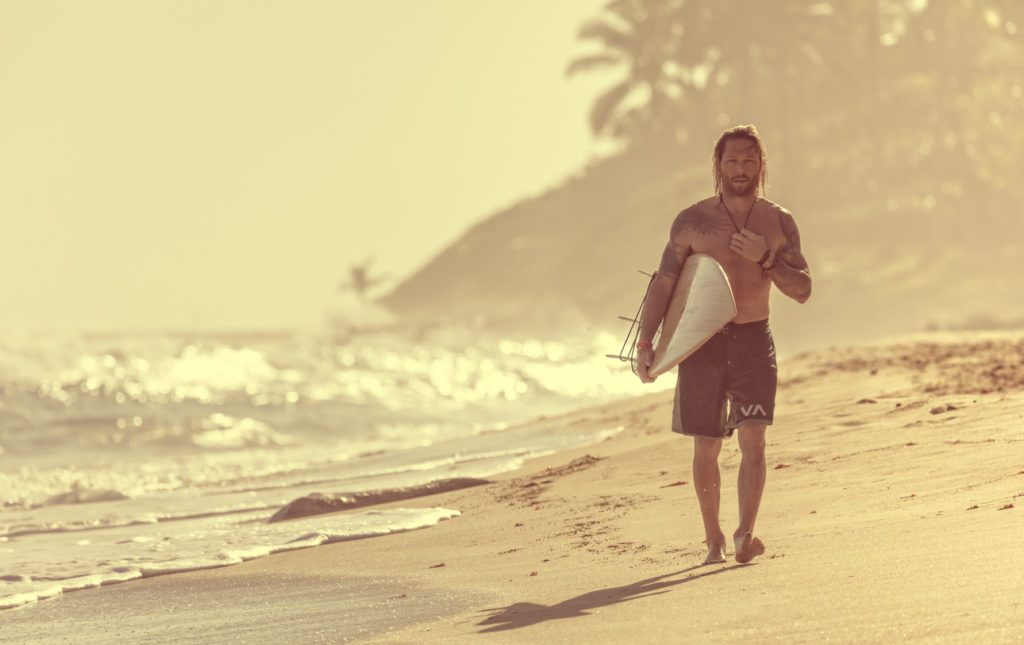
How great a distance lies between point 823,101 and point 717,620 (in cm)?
4863

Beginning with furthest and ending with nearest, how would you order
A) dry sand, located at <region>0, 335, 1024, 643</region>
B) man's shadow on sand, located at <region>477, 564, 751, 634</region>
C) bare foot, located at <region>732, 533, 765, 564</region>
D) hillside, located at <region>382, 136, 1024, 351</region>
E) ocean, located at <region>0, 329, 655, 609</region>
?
hillside, located at <region>382, 136, 1024, 351</region>
ocean, located at <region>0, 329, 655, 609</region>
bare foot, located at <region>732, 533, 765, 564</region>
man's shadow on sand, located at <region>477, 564, 751, 634</region>
dry sand, located at <region>0, 335, 1024, 643</region>

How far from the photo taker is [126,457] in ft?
61.3

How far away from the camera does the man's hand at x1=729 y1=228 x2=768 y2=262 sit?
517 cm

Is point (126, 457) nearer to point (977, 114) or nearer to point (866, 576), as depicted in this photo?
Answer: point (866, 576)

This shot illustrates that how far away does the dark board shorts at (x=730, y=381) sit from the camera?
5.23 meters

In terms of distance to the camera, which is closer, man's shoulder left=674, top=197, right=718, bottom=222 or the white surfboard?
the white surfboard

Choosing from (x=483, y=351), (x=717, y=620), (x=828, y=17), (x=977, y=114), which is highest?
(x=828, y=17)

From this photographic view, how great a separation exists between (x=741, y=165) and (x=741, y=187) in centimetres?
8

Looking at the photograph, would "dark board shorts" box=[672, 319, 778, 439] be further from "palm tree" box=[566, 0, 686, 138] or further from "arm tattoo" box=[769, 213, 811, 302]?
"palm tree" box=[566, 0, 686, 138]

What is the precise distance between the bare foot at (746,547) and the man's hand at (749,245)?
3.30ft

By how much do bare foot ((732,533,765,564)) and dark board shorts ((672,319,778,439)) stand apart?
1.30 feet

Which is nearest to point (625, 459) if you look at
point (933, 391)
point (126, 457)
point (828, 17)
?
point (933, 391)

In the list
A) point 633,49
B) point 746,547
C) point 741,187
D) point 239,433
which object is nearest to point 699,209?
point 741,187

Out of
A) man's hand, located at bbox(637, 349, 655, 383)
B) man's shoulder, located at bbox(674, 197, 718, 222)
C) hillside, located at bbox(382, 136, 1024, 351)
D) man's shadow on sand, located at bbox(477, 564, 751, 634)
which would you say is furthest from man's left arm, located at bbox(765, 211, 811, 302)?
hillside, located at bbox(382, 136, 1024, 351)
